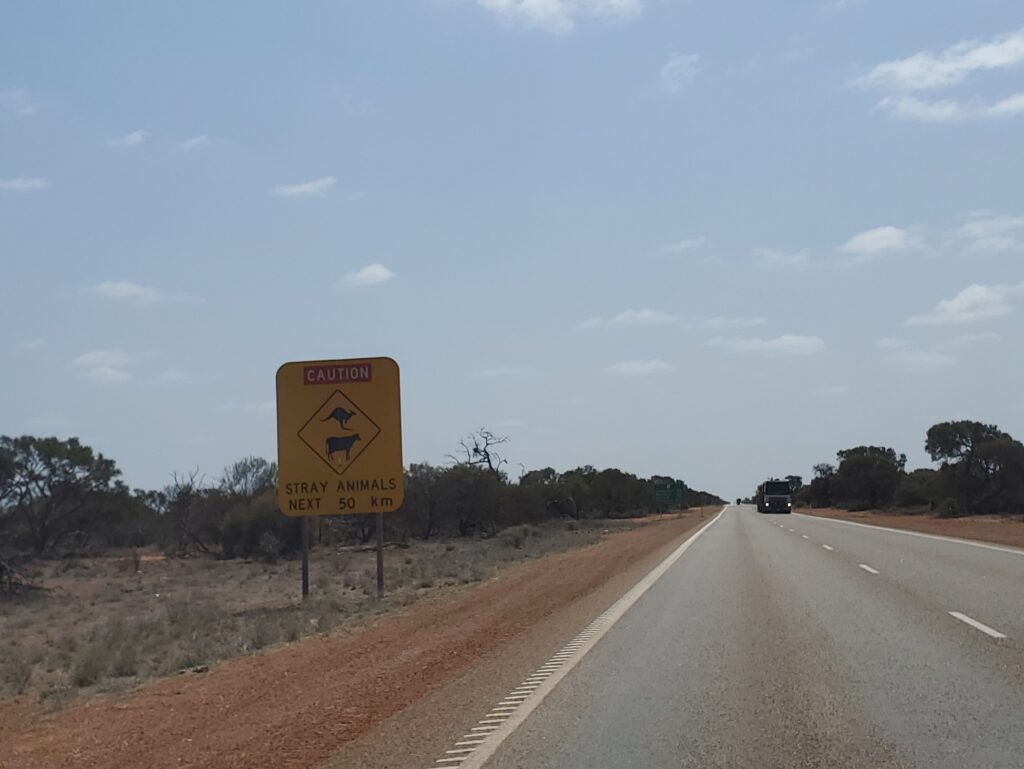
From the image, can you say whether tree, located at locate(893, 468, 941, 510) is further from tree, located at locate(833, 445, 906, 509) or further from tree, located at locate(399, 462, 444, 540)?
tree, located at locate(399, 462, 444, 540)

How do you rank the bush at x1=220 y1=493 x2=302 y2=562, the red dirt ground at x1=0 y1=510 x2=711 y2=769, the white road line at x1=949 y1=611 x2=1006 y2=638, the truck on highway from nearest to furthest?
the red dirt ground at x1=0 y1=510 x2=711 y2=769 < the white road line at x1=949 y1=611 x2=1006 y2=638 < the bush at x1=220 y1=493 x2=302 y2=562 < the truck on highway

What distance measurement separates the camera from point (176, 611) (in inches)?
930

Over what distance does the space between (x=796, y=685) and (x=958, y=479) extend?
291ft

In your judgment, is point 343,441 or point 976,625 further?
point 343,441

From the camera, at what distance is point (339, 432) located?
24703mm

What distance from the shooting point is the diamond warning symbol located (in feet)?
80.7

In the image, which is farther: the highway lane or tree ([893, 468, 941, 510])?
tree ([893, 468, 941, 510])

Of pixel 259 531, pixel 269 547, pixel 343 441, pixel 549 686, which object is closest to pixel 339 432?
pixel 343 441

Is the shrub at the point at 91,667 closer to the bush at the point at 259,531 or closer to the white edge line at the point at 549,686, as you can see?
the white edge line at the point at 549,686

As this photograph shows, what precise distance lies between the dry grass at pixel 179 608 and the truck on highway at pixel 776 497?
1846 inches

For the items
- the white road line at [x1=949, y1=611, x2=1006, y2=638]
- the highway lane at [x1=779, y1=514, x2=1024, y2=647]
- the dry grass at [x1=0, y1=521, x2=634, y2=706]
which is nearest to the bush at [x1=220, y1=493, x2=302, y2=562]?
the dry grass at [x1=0, y1=521, x2=634, y2=706]

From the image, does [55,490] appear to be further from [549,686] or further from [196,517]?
[549,686]

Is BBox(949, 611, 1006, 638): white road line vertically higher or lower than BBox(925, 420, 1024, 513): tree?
lower

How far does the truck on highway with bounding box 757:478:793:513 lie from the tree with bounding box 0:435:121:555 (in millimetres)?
54079
